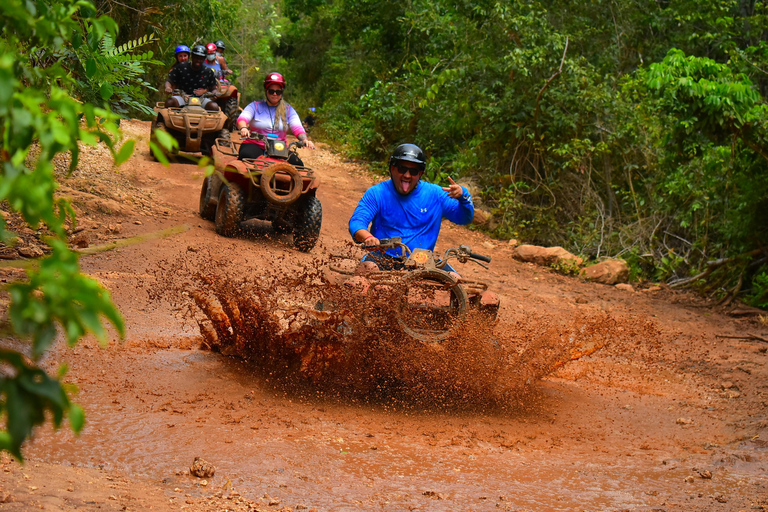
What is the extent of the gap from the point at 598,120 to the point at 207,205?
711cm

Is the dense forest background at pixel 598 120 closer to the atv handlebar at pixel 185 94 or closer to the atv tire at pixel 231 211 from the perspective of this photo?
the atv handlebar at pixel 185 94

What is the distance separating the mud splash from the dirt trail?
88mm

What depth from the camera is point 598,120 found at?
42.8ft

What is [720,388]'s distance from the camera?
664 centimetres

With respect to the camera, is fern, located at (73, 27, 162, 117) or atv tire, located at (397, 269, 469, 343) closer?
atv tire, located at (397, 269, 469, 343)

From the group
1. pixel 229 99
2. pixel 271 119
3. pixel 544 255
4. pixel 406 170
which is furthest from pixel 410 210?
pixel 229 99

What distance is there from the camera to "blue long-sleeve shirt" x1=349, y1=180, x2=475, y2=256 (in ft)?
19.0

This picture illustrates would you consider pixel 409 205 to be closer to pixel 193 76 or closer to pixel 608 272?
pixel 608 272

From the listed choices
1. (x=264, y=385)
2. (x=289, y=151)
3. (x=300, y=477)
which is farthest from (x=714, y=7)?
(x=300, y=477)

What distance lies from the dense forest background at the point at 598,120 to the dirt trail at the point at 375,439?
2956 mm

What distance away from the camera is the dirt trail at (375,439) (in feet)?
11.8

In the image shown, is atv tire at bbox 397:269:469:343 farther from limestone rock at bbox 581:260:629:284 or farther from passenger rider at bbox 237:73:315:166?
limestone rock at bbox 581:260:629:284

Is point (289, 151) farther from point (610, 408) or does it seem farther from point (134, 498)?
point (134, 498)

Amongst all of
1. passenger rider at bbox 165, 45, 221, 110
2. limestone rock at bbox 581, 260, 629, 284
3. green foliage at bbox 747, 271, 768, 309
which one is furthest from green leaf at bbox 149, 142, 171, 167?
passenger rider at bbox 165, 45, 221, 110
